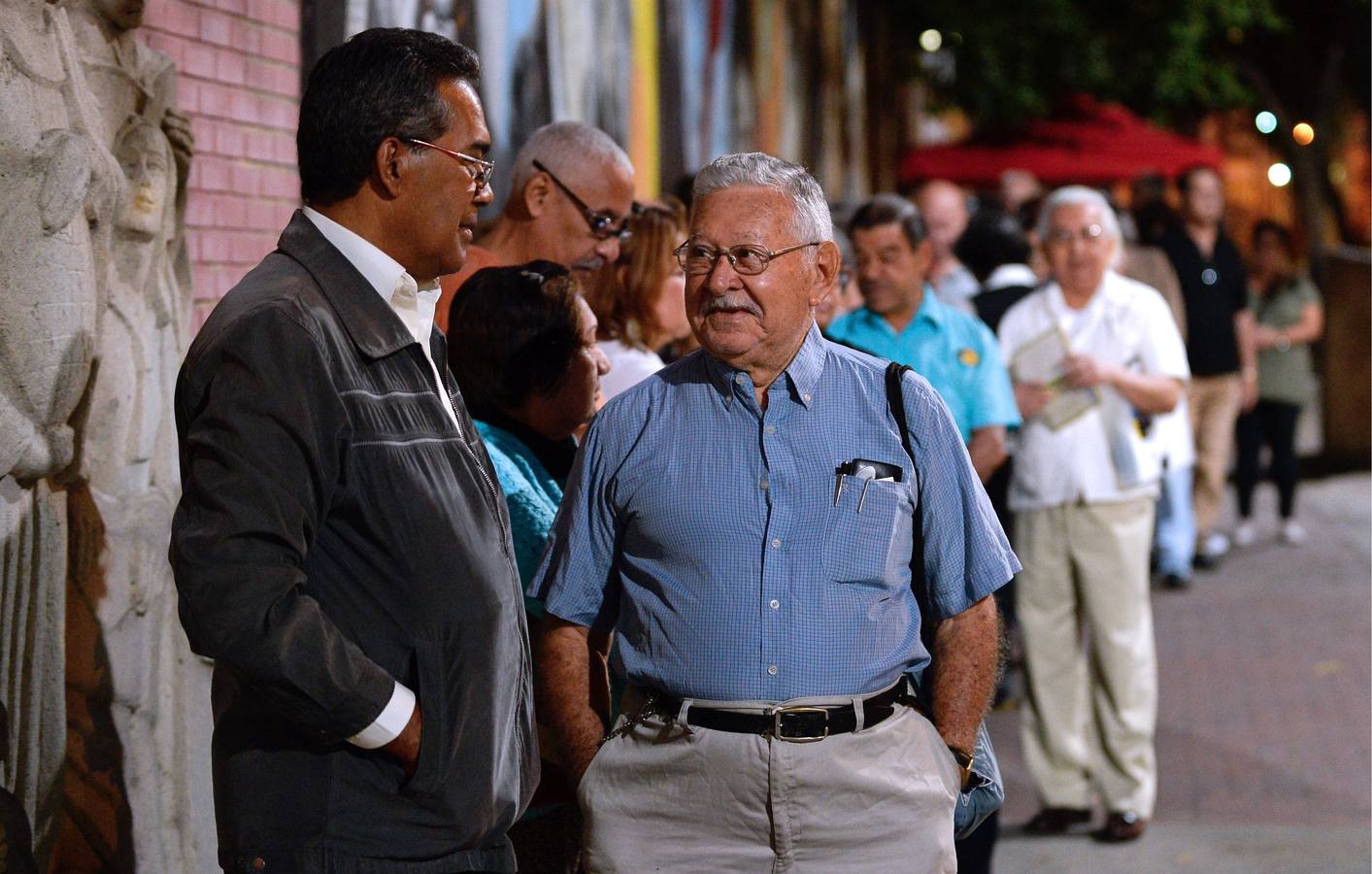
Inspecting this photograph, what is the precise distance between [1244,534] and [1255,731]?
4.78 metres

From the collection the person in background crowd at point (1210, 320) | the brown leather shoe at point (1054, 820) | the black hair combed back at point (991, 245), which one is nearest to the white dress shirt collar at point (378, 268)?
the brown leather shoe at point (1054, 820)

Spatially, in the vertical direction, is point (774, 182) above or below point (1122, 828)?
above

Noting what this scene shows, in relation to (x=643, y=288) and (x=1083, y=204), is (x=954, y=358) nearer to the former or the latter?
(x=1083, y=204)

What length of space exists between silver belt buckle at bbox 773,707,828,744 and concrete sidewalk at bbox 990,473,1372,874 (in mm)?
3012

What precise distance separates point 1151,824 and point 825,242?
3734 mm

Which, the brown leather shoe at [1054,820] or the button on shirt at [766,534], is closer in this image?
the button on shirt at [766,534]

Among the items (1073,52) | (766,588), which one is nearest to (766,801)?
(766,588)

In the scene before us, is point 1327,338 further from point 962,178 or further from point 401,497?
point 401,497

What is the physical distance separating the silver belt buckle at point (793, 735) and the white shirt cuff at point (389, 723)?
737mm

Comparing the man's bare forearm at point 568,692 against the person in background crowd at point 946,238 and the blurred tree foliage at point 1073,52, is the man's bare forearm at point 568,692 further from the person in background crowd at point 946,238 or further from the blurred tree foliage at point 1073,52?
the blurred tree foliage at point 1073,52

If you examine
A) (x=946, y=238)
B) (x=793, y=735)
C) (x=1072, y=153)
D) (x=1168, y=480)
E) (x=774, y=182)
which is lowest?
(x=793, y=735)

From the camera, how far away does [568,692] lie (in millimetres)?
3092

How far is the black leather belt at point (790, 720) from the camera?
9.48ft

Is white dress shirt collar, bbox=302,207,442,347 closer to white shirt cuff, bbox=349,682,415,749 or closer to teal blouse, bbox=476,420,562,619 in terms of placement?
white shirt cuff, bbox=349,682,415,749
